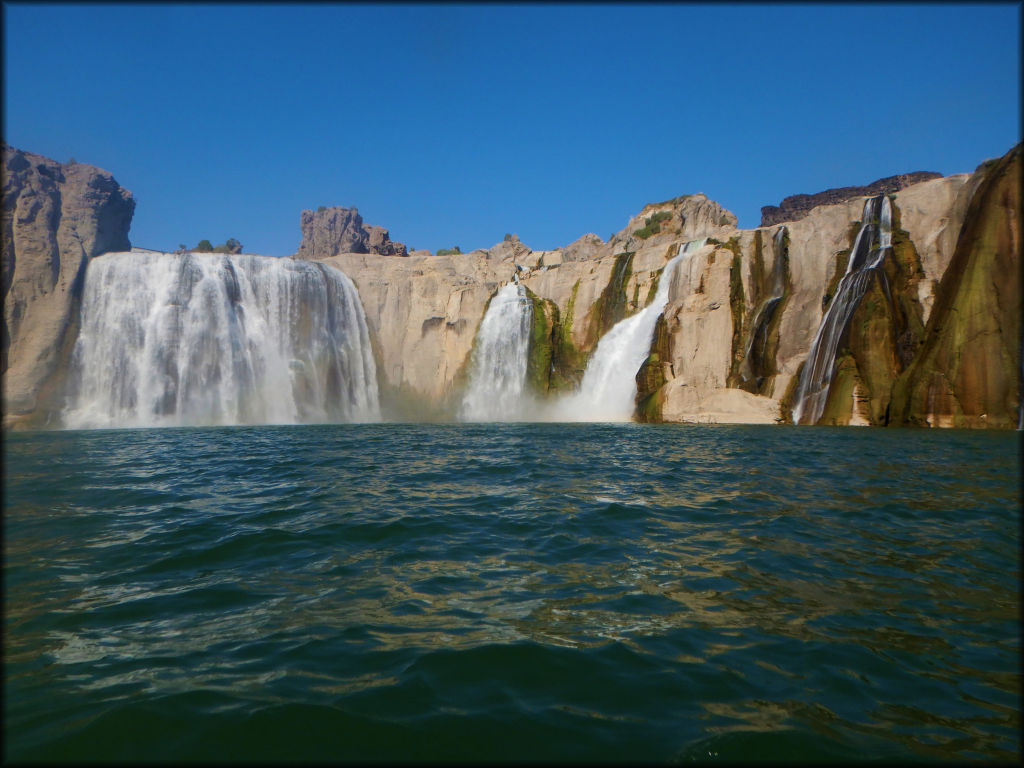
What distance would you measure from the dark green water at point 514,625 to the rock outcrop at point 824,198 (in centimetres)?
6994

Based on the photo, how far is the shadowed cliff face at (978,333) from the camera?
23.2 meters

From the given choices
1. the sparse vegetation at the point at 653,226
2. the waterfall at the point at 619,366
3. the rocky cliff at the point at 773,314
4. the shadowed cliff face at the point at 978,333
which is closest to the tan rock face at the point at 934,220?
the rocky cliff at the point at 773,314

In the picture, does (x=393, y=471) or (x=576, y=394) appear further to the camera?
(x=576, y=394)

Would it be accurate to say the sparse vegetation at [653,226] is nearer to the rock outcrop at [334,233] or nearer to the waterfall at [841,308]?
the waterfall at [841,308]

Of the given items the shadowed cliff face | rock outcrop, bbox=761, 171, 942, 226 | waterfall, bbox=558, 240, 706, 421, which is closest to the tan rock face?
the shadowed cliff face

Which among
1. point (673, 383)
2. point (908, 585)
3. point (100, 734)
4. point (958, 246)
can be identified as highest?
point (958, 246)

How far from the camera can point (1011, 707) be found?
356 cm

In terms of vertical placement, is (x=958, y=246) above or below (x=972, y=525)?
above

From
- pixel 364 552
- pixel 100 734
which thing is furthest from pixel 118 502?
pixel 100 734

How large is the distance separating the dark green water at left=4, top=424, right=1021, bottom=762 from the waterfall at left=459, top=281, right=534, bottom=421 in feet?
102

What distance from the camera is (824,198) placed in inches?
2842

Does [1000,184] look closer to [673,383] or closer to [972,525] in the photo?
[673,383]

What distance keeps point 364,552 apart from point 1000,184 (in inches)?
1158

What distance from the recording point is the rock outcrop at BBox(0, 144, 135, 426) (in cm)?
3619
